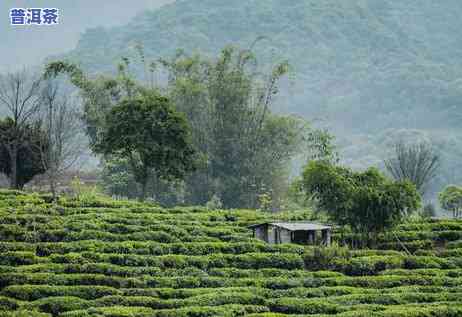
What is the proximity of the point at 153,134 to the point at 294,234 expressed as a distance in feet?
45.2

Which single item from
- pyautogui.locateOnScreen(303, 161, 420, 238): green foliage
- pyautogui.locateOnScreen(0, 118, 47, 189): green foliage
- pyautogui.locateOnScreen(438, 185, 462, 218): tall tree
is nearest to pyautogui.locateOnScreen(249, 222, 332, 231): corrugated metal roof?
pyautogui.locateOnScreen(303, 161, 420, 238): green foliage

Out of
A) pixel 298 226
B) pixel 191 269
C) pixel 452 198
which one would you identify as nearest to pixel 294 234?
pixel 298 226

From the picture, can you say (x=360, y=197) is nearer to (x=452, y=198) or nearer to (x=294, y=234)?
(x=294, y=234)

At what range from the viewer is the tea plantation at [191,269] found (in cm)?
3831

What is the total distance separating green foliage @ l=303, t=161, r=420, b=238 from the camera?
5066 cm

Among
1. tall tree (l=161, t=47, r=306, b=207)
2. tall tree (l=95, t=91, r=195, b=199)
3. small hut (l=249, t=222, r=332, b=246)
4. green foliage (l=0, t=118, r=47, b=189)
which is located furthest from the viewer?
tall tree (l=161, t=47, r=306, b=207)

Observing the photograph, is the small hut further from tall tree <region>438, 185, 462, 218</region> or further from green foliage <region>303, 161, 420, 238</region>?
tall tree <region>438, 185, 462, 218</region>

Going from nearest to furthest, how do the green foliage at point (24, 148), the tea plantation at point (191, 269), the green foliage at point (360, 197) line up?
the tea plantation at point (191, 269)
the green foliage at point (360, 197)
the green foliage at point (24, 148)

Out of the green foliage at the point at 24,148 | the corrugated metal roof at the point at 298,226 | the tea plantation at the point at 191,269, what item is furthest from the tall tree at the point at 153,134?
the corrugated metal roof at the point at 298,226

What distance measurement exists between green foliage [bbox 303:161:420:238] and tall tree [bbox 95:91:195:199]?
36.6ft

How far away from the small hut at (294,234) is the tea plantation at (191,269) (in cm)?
130

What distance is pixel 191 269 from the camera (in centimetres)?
4384

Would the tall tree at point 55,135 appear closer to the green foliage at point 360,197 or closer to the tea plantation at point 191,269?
the tea plantation at point 191,269

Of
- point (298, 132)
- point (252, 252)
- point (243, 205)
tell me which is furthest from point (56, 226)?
point (298, 132)
